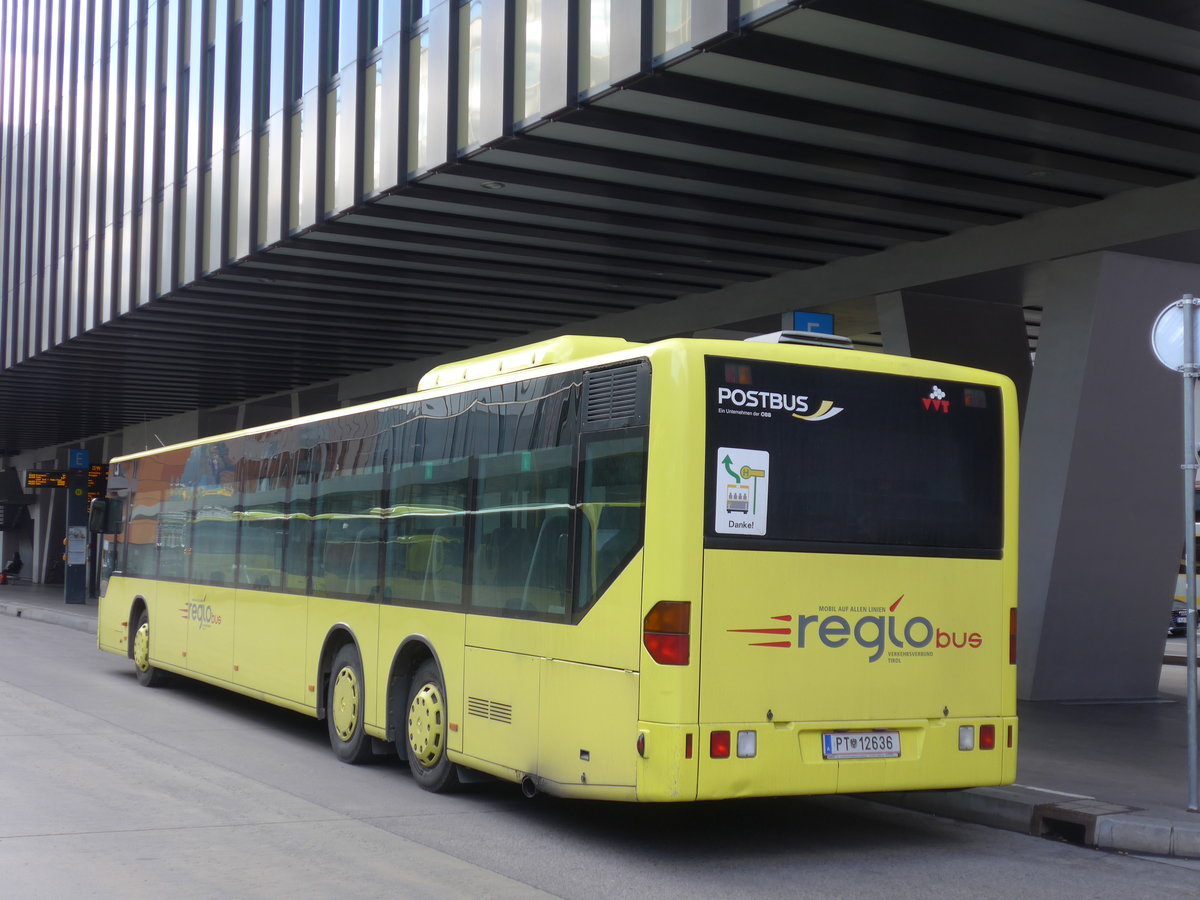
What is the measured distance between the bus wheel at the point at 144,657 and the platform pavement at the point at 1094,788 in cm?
996

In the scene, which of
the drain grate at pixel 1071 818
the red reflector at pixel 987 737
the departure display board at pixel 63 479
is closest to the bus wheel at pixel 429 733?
the red reflector at pixel 987 737

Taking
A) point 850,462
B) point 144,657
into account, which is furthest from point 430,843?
point 144,657

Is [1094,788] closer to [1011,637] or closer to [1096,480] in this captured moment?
[1011,637]

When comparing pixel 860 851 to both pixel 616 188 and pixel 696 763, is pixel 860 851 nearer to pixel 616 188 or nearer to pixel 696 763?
pixel 696 763

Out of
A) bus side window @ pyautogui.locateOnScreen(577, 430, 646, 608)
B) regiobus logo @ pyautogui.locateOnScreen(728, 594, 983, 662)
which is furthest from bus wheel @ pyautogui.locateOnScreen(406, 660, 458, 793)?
regiobus logo @ pyautogui.locateOnScreen(728, 594, 983, 662)

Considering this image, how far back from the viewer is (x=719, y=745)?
723cm

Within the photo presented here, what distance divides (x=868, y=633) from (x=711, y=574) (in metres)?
1.09

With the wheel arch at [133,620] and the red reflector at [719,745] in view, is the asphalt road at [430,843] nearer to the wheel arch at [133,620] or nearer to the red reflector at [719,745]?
the red reflector at [719,745]

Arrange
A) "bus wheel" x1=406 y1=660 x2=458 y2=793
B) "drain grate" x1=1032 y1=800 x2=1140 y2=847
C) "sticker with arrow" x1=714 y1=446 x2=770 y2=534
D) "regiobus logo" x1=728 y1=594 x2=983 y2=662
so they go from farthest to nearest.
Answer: "bus wheel" x1=406 y1=660 x2=458 y2=793 < "drain grate" x1=1032 y1=800 x2=1140 y2=847 < "regiobus logo" x1=728 y1=594 x2=983 y2=662 < "sticker with arrow" x1=714 y1=446 x2=770 y2=534

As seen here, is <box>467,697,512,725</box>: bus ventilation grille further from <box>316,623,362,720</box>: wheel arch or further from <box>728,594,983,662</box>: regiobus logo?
<box>316,623,362,720</box>: wheel arch

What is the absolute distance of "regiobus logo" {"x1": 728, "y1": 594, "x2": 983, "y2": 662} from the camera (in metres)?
7.51

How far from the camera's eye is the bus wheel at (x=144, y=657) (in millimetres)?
16656

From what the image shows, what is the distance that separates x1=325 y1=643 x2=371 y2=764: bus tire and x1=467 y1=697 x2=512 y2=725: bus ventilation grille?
1937 mm

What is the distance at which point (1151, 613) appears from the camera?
15.2 metres
